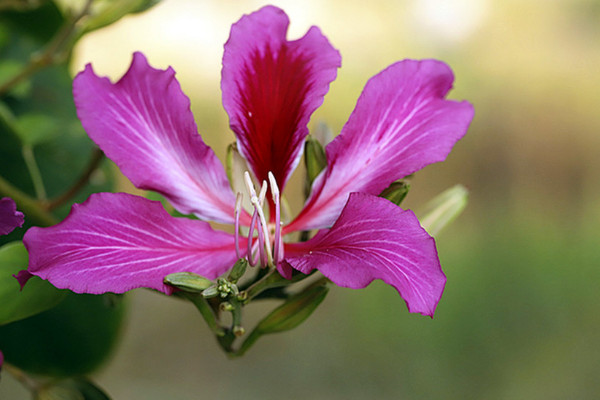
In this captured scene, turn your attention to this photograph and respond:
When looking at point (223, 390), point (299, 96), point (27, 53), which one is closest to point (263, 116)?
point (299, 96)

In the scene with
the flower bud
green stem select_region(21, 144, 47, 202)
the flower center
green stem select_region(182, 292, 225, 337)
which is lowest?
green stem select_region(21, 144, 47, 202)

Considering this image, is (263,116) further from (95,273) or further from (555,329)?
(555,329)

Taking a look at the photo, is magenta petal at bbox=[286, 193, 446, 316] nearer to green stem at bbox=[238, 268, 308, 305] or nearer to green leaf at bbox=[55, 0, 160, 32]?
green stem at bbox=[238, 268, 308, 305]

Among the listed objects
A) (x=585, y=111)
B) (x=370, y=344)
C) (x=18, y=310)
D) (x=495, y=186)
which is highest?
(x=18, y=310)

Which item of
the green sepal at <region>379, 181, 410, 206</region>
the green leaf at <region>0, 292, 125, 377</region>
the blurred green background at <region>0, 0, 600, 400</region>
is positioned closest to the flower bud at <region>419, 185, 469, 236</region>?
the green sepal at <region>379, 181, 410, 206</region>

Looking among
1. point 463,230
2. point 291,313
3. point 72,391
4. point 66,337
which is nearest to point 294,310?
point 291,313

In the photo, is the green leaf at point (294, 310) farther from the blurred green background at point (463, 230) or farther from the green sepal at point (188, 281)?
the blurred green background at point (463, 230)

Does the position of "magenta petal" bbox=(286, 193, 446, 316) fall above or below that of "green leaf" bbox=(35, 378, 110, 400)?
above
